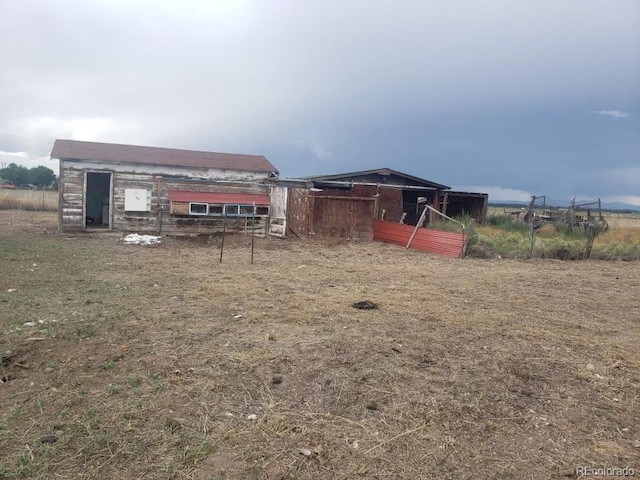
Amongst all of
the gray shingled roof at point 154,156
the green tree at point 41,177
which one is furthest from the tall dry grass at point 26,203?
the green tree at point 41,177

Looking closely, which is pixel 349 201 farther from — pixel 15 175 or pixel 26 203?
pixel 15 175

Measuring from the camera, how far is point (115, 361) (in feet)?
14.0

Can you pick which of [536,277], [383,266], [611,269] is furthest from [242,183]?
[611,269]

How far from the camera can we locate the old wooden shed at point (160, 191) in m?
16.0

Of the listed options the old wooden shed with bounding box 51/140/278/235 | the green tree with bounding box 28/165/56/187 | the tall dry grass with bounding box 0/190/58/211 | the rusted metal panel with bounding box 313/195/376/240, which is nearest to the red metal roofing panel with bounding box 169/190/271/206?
the old wooden shed with bounding box 51/140/278/235

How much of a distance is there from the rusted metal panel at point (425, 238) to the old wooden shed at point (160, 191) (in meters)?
4.59

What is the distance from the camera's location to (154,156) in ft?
58.7

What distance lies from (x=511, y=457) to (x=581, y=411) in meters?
1.09

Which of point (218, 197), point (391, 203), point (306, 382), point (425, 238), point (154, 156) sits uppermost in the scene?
point (154, 156)

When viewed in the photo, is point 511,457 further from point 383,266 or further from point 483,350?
point 383,266

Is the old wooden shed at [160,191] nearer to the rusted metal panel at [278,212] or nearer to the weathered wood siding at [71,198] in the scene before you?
the weathered wood siding at [71,198]

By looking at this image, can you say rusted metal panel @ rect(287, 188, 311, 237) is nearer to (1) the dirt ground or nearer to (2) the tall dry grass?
(1) the dirt ground

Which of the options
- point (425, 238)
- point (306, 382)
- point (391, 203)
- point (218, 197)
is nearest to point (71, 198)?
point (218, 197)

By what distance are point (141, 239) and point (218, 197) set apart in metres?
3.26
